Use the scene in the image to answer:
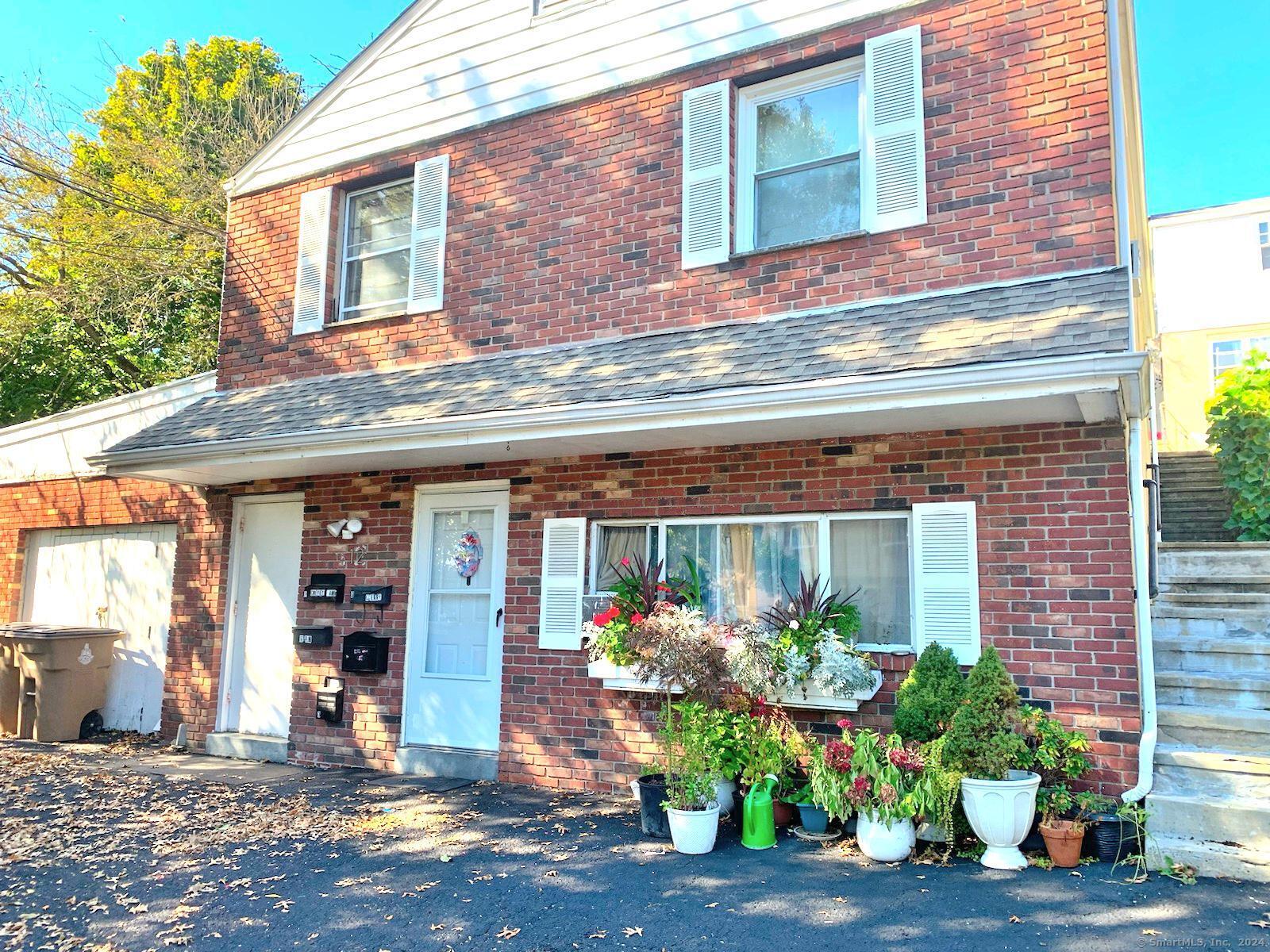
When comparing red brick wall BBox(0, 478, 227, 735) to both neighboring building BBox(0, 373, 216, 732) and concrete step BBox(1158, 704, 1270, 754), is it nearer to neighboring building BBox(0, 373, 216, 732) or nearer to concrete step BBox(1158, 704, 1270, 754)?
neighboring building BBox(0, 373, 216, 732)

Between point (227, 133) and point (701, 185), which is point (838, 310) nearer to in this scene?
point (701, 185)

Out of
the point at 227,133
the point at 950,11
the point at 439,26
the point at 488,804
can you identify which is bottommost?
the point at 488,804

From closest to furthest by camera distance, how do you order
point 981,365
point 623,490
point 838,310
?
point 981,365 → point 838,310 → point 623,490

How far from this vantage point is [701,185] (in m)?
6.97

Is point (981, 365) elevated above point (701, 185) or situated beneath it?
situated beneath

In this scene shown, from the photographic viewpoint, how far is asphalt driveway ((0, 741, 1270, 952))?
3.98m

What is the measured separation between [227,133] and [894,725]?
16224mm

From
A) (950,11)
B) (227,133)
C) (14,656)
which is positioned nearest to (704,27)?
(950,11)

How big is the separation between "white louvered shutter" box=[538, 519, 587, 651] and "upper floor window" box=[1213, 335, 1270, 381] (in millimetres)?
13687

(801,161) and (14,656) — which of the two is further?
(14,656)

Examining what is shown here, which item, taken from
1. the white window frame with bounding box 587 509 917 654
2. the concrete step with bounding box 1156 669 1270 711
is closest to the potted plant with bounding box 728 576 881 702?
the white window frame with bounding box 587 509 917 654

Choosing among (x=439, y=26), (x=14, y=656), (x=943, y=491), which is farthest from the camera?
(x=14, y=656)

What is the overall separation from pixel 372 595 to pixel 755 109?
4803 millimetres

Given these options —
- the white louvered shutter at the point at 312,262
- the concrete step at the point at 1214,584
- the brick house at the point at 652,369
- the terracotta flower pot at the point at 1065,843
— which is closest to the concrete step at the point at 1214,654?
the concrete step at the point at 1214,584
